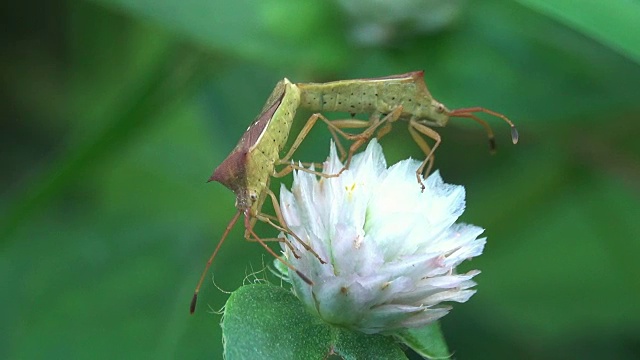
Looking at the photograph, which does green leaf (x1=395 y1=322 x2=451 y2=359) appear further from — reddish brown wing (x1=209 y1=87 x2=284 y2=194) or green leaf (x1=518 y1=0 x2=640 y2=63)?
green leaf (x1=518 y1=0 x2=640 y2=63)

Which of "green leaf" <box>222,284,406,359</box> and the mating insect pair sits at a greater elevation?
the mating insect pair

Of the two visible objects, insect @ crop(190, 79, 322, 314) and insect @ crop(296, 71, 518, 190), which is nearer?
insect @ crop(190, 79, 322, 314)

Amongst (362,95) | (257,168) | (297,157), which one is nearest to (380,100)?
(362,95)

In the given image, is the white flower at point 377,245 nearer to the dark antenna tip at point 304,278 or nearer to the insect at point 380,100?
the dark antenna tip at point 304,278

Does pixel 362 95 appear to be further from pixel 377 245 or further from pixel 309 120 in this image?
pixel 377 245

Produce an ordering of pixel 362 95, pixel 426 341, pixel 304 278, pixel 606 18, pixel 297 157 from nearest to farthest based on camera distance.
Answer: pixel 304 278 < pixel 426 341 < pixel 606 18 < pixel 362 95 < pixel 297 157

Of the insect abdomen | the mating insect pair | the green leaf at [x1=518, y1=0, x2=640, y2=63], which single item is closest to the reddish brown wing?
the mating insect pair
